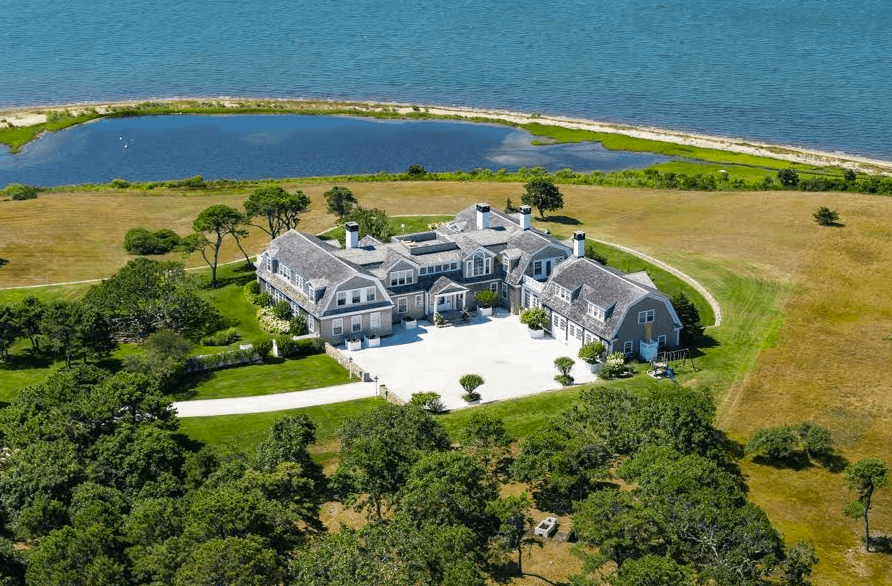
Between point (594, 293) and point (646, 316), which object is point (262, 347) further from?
point (646, 316)

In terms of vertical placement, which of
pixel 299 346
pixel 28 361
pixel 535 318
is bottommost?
pixel 28 361

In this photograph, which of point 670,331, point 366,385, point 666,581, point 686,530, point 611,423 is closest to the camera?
point 666,581

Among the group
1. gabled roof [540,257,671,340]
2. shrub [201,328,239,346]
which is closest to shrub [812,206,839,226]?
gabled roof [540,257,671,340]

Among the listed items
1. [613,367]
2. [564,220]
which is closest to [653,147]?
[564,220]

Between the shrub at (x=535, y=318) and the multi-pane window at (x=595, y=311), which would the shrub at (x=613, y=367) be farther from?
the shrub at (x=535, y=318)

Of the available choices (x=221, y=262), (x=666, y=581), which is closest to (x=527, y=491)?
(x=666, y=581)

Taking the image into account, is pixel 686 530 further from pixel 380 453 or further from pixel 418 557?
pixel 380 453

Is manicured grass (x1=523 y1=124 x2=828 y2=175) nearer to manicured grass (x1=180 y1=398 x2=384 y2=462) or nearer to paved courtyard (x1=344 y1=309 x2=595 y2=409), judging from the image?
paved courtyard (x1=344 y1=309 x2=595 y2=409)
